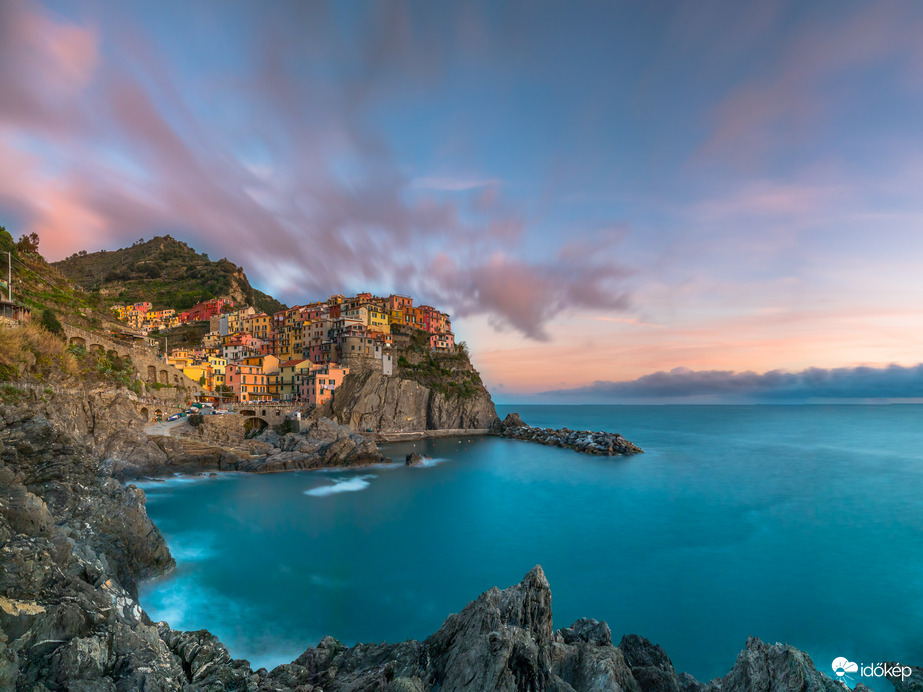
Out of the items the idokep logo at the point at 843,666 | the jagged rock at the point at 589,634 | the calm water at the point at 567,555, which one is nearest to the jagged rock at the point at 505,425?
the calm water at the point at 567,555

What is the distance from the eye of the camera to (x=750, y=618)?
1502 centimetres

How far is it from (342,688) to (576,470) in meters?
38.7

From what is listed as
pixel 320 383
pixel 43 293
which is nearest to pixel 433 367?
pixel 320 383

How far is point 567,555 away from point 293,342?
61.4 meters

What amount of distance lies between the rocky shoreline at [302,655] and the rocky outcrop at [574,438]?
45.4 m

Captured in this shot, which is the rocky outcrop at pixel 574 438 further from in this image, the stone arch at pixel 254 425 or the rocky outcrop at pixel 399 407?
the stone arch at pixel 254 425

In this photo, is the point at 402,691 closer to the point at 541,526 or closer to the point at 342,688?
the point at 342,688

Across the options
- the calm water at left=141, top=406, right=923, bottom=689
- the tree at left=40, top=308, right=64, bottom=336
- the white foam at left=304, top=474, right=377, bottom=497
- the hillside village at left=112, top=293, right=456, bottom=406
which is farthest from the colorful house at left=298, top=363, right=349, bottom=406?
the tree at left=40, top=308, right=64, bottom=336

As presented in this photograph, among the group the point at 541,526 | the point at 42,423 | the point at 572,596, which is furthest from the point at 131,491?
the point at 541,526

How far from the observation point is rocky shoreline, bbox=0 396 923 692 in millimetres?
6688

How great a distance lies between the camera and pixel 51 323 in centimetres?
3634

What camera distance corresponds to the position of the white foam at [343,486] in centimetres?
3168

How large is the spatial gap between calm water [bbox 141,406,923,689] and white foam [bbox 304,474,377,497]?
16 centimetres

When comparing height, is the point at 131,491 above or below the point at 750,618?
above
